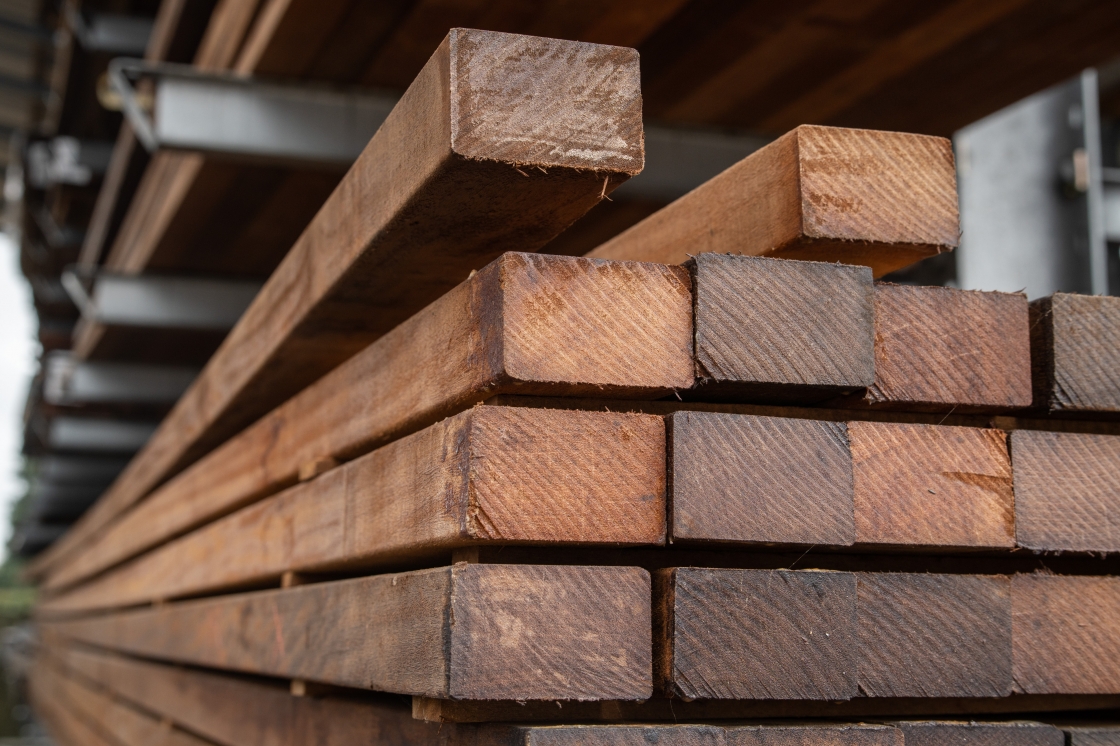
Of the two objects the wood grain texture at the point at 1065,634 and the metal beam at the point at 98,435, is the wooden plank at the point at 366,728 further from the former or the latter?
the metal beam at the point at 98,435

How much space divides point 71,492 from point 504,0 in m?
13.4

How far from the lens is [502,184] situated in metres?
1.80

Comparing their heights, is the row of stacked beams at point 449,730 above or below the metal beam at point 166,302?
below

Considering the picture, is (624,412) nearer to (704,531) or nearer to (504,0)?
(704,531)

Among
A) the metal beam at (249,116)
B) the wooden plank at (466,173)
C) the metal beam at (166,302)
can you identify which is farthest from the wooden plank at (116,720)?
the wooden plank at (466,173)

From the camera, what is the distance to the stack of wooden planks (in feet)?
5.74

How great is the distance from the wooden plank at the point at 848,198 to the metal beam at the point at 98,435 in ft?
30.4

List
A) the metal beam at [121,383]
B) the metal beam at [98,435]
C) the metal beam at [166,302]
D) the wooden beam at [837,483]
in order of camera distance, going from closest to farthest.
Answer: the wooden beam at [837,483]
the metal beam at [166,302]
the metal beam at [121,383]
the metal beam at [98,435]

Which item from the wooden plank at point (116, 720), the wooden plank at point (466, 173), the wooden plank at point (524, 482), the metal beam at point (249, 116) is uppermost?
the metal beam at point (249, 116)

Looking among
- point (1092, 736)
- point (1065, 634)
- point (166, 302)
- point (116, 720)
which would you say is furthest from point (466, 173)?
point (116, 720)

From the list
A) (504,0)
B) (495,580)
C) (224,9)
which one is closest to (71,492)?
(224,9)

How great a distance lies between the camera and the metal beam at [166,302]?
6297 millimetres

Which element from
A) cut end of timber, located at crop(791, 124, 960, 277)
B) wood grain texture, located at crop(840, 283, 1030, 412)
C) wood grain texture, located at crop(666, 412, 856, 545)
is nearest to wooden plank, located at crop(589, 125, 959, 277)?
cut end of timber, located at crop(791, 124, 960, 277)

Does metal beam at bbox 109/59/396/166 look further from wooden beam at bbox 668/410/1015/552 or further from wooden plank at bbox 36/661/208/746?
wooden beam at bbox 668/410/1015/552
